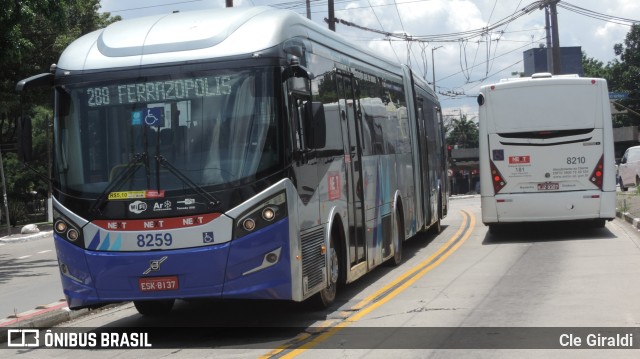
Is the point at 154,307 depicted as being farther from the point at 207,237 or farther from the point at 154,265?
the point at 207,237

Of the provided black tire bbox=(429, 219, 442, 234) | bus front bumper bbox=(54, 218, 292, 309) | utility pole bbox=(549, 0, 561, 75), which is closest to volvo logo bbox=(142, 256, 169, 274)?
bus front bumper bbox=(54, 218, 292, 309)

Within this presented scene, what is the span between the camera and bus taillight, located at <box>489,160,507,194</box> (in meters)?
18.0

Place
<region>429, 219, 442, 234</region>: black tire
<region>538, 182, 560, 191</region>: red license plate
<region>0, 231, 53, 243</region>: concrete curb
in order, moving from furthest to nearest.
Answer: <region>0, 231, 53, 243</region>: concrete curb < <region>429, 219, 442, 234</region>: black tire < <region>538, 182, 560, 191</region>: red license plate

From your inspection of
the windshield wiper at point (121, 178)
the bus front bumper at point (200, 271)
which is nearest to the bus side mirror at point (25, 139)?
the windshield wiper at point (121, 178)

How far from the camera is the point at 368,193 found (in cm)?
1259

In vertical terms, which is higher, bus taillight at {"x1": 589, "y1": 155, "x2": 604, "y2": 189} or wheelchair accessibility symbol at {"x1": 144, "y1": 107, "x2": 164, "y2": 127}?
wheelchair accessibility symbol at {"x1": 144, "y1": 107, "x2": 164, "y2": 127}

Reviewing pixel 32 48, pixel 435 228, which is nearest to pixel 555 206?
pixel 435 228

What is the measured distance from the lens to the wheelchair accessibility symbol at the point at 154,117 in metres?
8.95

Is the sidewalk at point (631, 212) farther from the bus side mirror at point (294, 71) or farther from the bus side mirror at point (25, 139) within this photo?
the bus side mirror at point (25, 139)

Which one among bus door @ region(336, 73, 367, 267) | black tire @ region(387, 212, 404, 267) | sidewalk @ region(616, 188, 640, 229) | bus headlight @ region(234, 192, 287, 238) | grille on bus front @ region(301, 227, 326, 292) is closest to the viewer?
bus headlight @ region(234, 192, 287, 238)

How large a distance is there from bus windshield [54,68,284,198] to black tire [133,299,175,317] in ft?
7.71

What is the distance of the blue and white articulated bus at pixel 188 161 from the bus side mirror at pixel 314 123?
0.06 feet

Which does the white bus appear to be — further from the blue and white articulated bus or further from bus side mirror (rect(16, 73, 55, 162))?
bus side mirror (rect(16, 73, 55, 162))

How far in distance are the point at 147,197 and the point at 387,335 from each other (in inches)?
111
